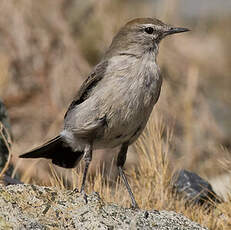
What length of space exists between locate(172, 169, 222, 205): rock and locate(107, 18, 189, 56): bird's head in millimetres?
1228

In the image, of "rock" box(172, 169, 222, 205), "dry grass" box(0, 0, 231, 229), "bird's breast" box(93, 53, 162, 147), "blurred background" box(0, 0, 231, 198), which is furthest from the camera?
"blurred background" box(0, 0, 231, 198)

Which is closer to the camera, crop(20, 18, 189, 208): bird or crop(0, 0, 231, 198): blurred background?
crop(20, 18, 189, 208): bird

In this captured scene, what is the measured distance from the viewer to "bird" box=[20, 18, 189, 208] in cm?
436

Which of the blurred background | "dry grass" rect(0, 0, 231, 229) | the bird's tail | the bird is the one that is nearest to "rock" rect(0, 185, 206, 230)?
the bird

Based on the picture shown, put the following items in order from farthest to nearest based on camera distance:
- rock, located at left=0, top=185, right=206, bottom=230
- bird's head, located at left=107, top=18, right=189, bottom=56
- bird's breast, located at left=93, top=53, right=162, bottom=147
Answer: bird's head, located at left=107, top=18, right=189, bottom=56, bird's breast, located at left=93, top=53, right=162, bottom=147, rock, located at left=0, top=185, right=206, bottom=230

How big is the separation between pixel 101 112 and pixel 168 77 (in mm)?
6270

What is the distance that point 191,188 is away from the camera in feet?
16.7

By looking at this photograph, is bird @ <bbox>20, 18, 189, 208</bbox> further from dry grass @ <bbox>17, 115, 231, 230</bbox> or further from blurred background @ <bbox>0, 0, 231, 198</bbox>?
blurred background @ <bbox>0, 0, 231, 198</bbox>

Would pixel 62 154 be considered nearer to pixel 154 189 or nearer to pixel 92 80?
pixel 92 80

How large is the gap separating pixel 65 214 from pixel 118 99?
50.7 inches

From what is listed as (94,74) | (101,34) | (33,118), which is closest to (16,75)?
(33,118)

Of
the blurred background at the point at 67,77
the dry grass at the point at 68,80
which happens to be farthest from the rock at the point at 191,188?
the blurred background at the point at 67,77

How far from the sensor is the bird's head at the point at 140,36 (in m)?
4.76

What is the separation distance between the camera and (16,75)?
934 centimetres
